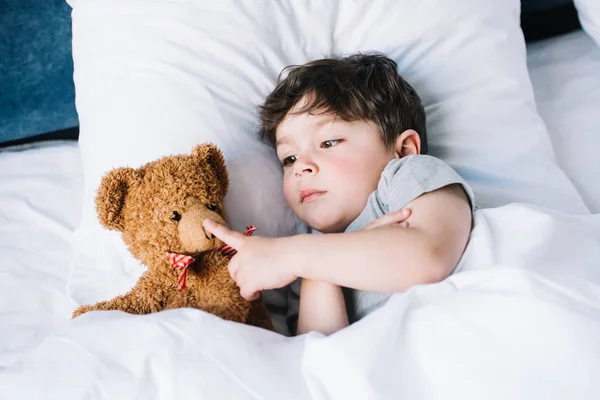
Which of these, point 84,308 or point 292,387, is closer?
point 292,387

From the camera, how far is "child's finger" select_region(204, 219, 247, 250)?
0.76 meters

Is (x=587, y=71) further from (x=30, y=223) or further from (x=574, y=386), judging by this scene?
(x=30, y=223)

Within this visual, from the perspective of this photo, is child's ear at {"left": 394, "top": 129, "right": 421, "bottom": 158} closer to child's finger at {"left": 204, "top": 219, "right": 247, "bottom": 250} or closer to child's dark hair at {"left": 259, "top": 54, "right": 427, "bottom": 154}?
child's dark hair at {"left": 259, "top": 54, "right": 427, "bottom": 154}

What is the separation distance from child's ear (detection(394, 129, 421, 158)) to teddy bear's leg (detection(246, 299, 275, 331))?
0.38 m

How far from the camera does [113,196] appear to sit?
78cm

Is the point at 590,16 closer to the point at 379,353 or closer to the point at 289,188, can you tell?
the point at 289,188

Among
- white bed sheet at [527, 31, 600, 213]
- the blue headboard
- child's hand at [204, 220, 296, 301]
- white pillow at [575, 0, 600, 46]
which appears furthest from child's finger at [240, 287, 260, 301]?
white pillow at [575, 0, 600, 46]

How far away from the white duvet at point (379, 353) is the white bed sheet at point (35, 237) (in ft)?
0.85

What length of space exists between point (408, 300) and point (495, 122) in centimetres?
60

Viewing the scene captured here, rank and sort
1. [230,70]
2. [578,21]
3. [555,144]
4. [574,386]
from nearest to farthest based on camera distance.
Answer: [574,386], [230,70], [555,144], [578,21]

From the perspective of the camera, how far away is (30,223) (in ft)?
3.87

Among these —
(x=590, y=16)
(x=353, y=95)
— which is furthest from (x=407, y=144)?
(x=590, y=16)

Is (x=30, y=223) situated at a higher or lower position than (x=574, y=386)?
lower

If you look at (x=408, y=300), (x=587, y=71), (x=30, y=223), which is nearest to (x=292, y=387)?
(x=408, y=300)
